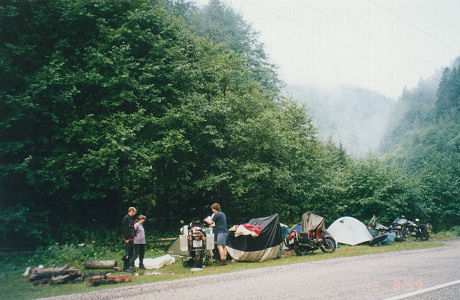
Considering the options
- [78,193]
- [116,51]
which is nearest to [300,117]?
[116,51]

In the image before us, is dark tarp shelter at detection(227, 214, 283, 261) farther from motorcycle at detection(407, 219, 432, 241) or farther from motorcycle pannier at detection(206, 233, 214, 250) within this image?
motorcycle at detection(407, 219, 432, 241)

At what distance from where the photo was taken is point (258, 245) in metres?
11.6

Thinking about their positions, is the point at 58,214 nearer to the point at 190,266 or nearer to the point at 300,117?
the point at 190,266

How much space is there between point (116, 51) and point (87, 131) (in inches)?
150

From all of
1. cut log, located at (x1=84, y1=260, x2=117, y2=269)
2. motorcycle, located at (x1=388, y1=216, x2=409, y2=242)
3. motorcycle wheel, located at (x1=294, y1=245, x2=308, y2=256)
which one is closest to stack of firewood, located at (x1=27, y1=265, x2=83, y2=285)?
cut log, located at (x1=84, y1=260, x2=117, y2=269)

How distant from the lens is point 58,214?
14.0 metres

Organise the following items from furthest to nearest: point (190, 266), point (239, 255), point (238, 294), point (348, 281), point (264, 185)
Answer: point (264, 185)
point (239, 255)
point (190, 266)
point (348, 281)
point (238, 294)

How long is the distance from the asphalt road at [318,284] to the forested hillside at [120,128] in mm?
6876

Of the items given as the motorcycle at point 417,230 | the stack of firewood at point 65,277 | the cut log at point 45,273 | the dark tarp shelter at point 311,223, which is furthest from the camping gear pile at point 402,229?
the cut log at point 45,273

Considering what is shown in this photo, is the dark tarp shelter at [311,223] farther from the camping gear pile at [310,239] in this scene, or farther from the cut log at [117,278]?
the cut log at [117,278]

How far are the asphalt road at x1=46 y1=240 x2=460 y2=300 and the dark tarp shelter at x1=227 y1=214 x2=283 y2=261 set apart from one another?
6.57 feet

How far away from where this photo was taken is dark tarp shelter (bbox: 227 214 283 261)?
37.6 ft

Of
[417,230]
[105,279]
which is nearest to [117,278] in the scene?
[105,279]

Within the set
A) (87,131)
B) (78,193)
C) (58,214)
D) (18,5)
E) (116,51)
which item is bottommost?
(58,214)
